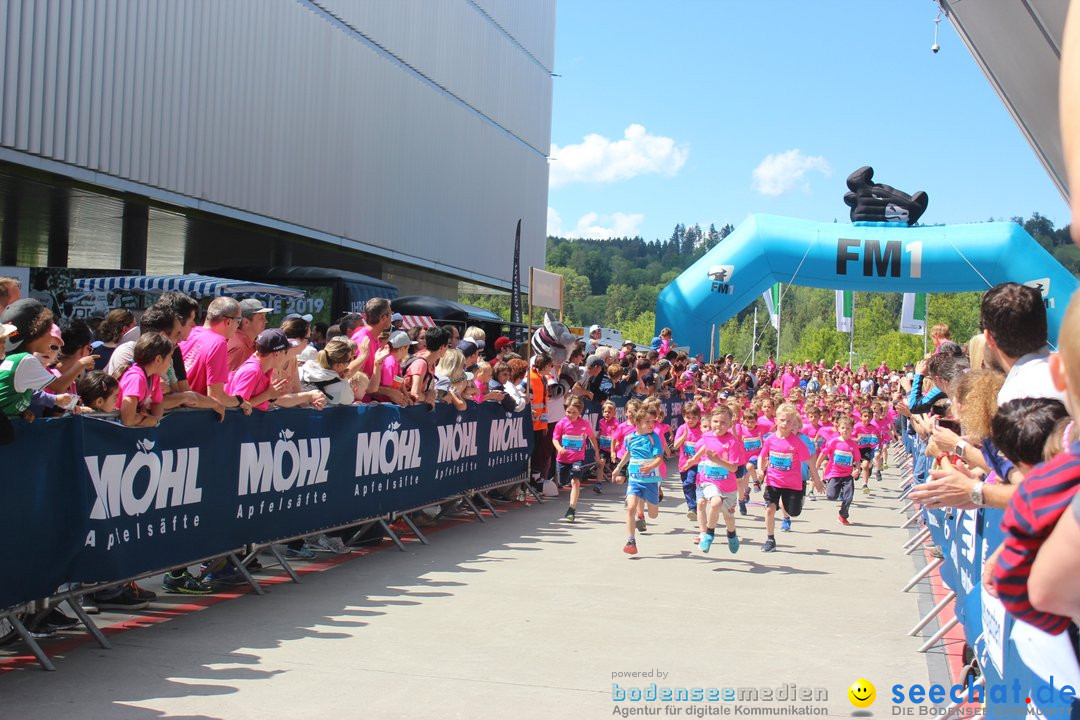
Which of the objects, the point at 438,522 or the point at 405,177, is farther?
the point at 405,177

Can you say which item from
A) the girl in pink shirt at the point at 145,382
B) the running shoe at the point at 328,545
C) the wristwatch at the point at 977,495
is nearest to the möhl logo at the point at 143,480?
the girl in pink shirt at the point at 145,382

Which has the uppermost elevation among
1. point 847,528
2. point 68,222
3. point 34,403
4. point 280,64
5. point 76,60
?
point 280,64

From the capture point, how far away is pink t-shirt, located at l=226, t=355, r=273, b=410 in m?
8.27

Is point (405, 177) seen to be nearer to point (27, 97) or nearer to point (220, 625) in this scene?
point (27, 97)

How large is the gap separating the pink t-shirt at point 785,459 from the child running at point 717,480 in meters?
0.80

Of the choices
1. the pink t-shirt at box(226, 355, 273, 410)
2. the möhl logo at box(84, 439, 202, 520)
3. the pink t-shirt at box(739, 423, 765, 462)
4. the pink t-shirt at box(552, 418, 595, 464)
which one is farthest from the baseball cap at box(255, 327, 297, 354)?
the pink t-shirt at box(739, 423, 765, 462)

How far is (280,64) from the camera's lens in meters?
24.5

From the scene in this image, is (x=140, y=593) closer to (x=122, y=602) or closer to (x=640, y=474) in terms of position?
(x=122, y=602)

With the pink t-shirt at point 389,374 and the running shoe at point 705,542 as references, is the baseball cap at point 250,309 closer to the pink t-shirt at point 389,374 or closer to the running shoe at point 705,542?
the pink t-shirt at point 389,374

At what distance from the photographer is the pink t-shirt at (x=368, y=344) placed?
10830 millimetres

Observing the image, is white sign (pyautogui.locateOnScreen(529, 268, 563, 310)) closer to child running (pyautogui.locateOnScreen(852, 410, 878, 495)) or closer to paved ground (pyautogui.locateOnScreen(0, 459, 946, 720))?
paved ground (pyautogui.locateOnScreen(0, 459, 946, 720))

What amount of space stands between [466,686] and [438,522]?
22.0 feet

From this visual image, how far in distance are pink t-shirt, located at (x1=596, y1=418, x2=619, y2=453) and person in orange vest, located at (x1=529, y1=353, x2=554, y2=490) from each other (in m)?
1.80

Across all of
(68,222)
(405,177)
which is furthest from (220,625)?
(405,177)
